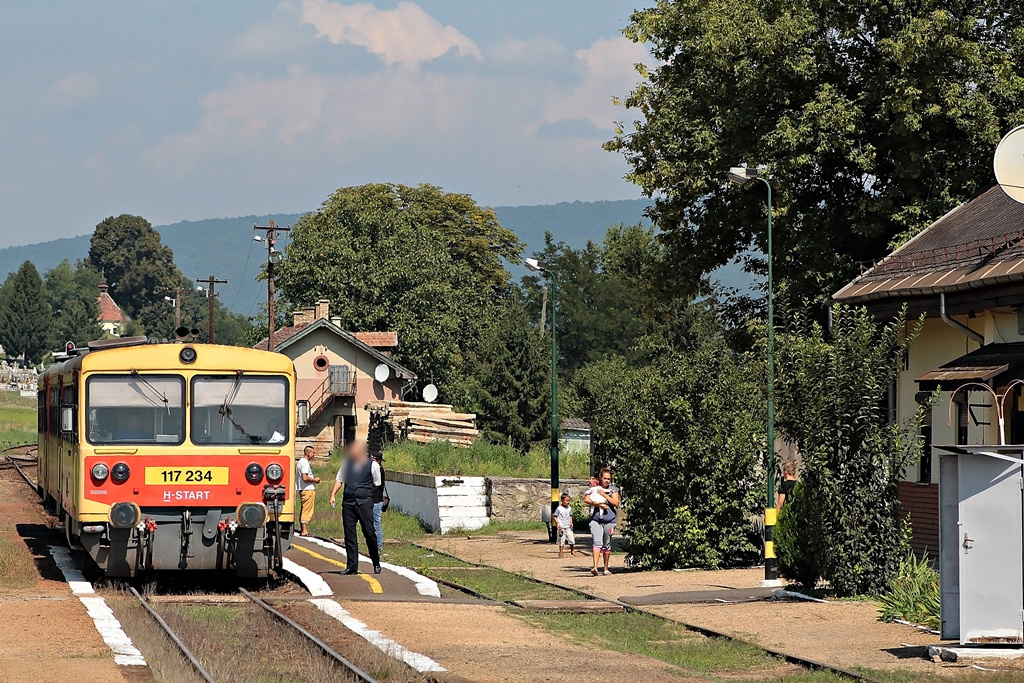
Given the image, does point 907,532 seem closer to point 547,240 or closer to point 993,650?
point 993,650

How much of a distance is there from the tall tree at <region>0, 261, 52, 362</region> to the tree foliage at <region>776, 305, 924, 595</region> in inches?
5344

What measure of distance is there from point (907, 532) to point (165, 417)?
9.59 meters

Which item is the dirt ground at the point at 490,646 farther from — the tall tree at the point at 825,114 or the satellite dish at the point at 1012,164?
the tall tree at the point at 825,114

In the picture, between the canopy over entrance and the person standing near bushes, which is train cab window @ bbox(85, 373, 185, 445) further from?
the canopy over entrance

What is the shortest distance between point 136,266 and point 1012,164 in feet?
515

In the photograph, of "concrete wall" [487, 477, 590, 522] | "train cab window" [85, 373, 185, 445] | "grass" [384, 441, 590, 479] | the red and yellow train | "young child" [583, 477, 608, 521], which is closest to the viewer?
the red and yellow train

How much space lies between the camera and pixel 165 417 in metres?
18.2

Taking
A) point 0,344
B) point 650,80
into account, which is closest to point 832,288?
point 650,80

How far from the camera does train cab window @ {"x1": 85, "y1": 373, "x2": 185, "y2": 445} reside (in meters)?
18.0

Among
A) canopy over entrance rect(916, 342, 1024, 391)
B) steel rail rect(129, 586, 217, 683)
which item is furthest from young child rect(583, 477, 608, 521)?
steel rail rect(129, 586, 217, 683)

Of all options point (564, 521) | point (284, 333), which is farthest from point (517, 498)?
point (284, 333)

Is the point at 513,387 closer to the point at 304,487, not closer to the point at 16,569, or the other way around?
the point at 304,487

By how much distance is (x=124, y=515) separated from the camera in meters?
17.5

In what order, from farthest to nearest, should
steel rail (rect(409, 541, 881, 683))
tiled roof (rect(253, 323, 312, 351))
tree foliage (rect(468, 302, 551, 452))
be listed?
tiled roof (rect(253, 323, 312, 351)) → tree foliage (rect(468, 302, 551, 452)) → steel rail (rect(409, 541, 881, 683))
